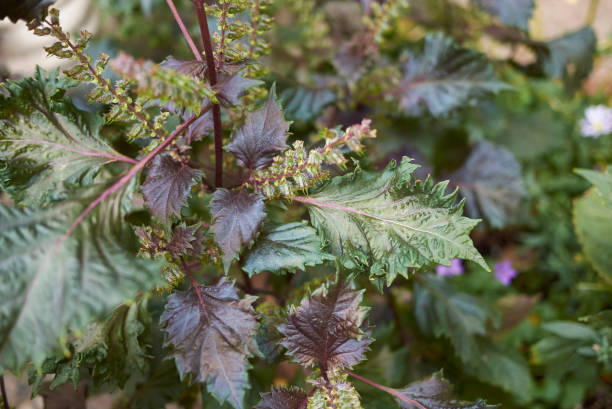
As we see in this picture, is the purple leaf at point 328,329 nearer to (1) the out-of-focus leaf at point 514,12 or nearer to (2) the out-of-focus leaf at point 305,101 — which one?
(2) the out-of-focus leaf at point 305,101

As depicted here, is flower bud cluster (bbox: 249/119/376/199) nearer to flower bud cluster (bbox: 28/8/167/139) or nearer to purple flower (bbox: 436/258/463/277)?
flower bud cluster (bbox: 28/8/167/139)

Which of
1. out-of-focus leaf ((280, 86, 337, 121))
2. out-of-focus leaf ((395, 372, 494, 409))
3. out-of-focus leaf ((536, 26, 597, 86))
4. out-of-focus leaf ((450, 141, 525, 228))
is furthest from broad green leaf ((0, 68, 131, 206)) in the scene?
out-of-focus leaf ((536, 26, 597, 86))

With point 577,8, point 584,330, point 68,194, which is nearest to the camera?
point 68,194

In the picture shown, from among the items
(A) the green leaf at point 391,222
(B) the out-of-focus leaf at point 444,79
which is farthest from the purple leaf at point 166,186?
(B) the out-of-focus leaf at point 444,79

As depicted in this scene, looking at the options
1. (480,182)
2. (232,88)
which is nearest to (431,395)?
(232,88)

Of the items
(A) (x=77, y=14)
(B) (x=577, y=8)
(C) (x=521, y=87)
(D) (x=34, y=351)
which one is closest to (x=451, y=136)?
(C) (x=521, y=87)

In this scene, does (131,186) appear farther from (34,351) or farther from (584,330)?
(584,330)
